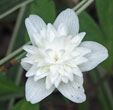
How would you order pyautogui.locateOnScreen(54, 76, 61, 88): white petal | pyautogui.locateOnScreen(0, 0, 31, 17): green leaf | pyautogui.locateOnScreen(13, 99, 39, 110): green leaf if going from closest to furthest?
pyautogui.locateOnScreen(54, 76, 61, 88): white petal < pyautogui.locateOnScreen(13, 99, 39, 110): green leaf < pyautogui.locateOnScreen(0, 0, 31, 17): green leaf

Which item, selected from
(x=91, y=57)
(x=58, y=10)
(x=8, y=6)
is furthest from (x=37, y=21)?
(x=58, y=10)

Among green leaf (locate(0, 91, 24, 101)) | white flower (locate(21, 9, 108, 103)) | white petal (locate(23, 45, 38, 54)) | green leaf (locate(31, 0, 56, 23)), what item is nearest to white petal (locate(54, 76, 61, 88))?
white flower (locate(21, 9, 108, 103))

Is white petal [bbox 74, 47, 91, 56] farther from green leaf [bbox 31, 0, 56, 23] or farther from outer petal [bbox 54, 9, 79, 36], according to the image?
green leaf [bbox 31, 0, 56, 23]

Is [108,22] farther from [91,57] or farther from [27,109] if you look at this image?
[27,109]

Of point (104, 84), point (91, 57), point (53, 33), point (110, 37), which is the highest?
point (53, 33)

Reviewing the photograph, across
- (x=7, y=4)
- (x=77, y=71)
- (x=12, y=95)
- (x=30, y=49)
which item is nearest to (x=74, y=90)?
(x=77, y=71)

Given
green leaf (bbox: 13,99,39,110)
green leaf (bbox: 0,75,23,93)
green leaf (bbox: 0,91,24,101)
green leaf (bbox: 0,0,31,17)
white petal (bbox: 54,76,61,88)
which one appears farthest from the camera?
green leaf (bbox: 0,0,31,17)

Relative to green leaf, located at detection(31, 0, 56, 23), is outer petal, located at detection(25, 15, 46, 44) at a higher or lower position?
higher

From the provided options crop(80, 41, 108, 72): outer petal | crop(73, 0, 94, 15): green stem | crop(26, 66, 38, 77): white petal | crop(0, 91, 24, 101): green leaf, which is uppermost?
crop(26, 66, 38, 77): white petal
